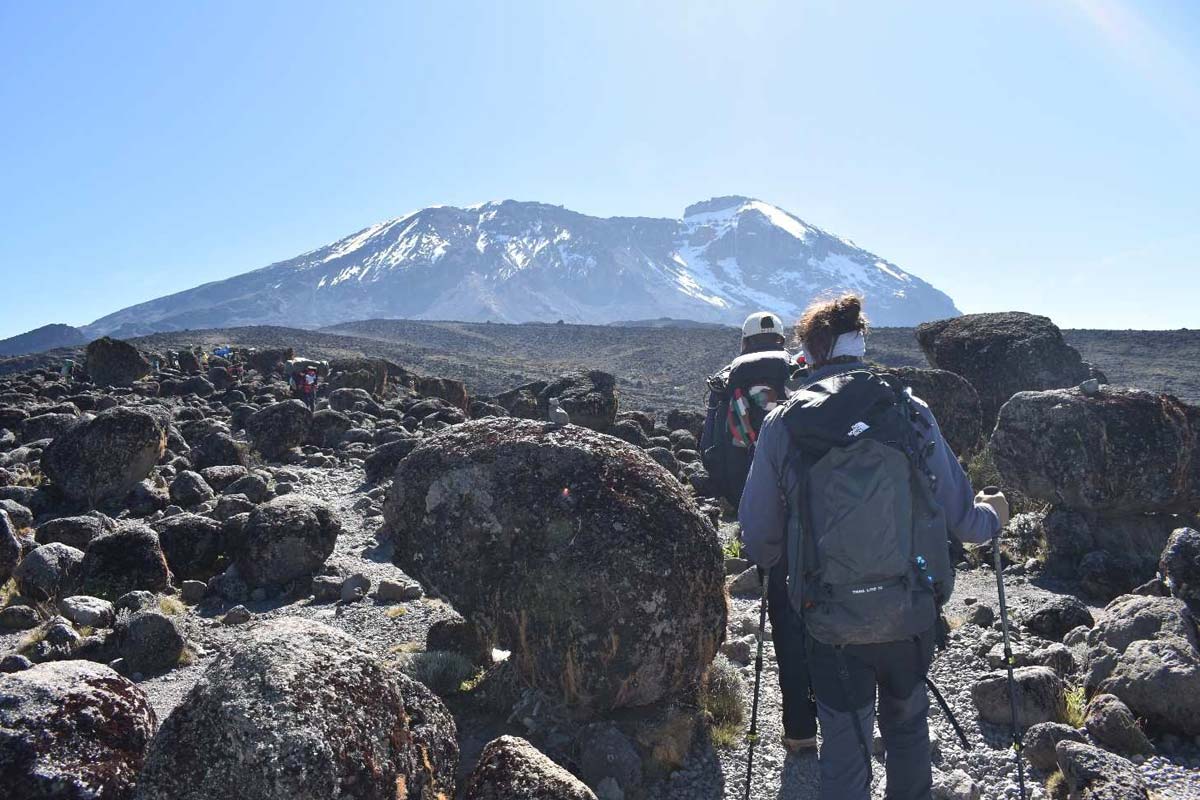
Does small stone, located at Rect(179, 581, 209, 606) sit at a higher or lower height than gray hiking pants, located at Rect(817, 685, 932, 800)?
lower

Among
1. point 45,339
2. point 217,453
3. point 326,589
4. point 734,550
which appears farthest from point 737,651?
point 45,339

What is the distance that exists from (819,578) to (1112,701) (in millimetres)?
2561

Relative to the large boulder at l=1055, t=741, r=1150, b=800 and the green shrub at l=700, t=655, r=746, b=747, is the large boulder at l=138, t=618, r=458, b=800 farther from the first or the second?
the large boulder at l=1055, t=741, r=1150, b=800

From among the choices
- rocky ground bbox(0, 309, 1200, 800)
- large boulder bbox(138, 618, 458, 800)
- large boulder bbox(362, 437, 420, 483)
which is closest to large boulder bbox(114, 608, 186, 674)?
rocky ground bbox(0, 309, 1200, 800)

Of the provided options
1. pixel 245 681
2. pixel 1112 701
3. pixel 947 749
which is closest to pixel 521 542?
pixel 245 681

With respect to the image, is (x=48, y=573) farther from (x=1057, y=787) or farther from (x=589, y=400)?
(x=589, y=400)

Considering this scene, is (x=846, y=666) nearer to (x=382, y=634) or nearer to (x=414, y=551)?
(x=414, y=551)

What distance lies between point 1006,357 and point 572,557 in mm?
12420

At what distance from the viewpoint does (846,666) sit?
2.95 m

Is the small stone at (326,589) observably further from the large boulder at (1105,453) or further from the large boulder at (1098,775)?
the large boulder at (1105,453)

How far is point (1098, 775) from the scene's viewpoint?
3.59m

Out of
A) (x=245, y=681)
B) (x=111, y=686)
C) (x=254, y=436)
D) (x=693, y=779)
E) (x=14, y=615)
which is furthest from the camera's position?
(x=254, y=436)

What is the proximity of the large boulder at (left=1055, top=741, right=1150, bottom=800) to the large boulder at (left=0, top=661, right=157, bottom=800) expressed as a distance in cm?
414

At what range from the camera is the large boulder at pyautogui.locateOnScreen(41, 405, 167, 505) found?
9719 mm
